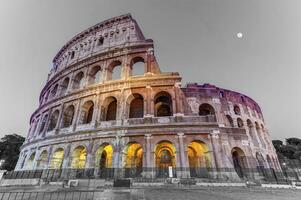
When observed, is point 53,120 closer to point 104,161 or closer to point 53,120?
point 53,120

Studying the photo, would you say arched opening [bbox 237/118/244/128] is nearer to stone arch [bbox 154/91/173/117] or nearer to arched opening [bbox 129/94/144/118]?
stone arch [bbox 154/91/173/117]

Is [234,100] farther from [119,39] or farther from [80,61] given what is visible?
[80,61]

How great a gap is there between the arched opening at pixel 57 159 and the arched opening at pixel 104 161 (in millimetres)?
3952

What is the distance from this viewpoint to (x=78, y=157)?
1655 cm

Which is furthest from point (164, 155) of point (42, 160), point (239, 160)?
point (42, 160)

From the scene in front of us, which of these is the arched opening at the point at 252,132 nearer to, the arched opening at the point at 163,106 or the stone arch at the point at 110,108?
the arched opening at the point at 163,106

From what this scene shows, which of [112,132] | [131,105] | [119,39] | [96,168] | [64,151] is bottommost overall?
[96,168]

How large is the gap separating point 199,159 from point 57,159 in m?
13.9

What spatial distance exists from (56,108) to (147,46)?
13.2 metres

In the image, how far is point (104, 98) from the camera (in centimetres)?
1784

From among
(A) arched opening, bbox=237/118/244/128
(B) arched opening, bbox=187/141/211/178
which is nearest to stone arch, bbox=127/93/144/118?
(B) arched opening, bbox=187/141/211/178

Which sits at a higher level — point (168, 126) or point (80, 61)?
point (80, 61)

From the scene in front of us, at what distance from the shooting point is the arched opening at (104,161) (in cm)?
1342

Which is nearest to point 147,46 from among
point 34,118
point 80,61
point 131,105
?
point 131,105
